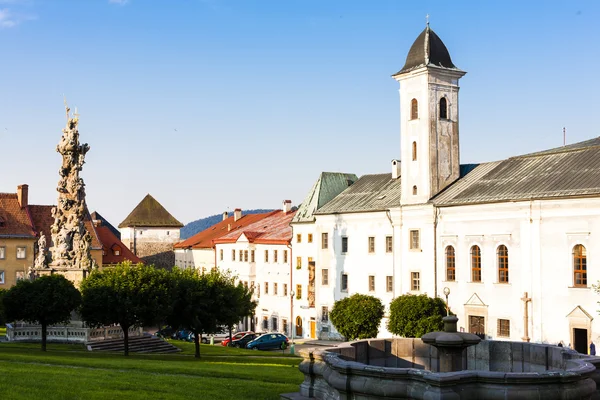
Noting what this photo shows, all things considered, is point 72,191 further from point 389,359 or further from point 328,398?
point 328,398

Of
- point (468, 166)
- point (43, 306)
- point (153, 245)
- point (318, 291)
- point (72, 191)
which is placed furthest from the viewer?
point (153, 245)

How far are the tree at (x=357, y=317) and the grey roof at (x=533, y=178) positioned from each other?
29.5 feet

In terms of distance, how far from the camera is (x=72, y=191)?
165ft

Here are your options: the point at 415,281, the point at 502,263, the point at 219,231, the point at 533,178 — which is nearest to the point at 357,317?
the point at 415,281

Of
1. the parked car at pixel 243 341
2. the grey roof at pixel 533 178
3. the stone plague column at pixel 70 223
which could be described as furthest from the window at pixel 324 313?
the stone plague column at pixel 70 223

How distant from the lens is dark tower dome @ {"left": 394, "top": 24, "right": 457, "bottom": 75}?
61281 millimetres

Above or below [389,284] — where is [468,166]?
above

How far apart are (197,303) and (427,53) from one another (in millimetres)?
27271

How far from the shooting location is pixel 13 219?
89.3 metres

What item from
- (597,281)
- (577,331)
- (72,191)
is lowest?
(577,331)

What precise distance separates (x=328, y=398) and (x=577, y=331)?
34.1 m

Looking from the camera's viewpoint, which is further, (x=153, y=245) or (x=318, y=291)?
(x=153, y=245)

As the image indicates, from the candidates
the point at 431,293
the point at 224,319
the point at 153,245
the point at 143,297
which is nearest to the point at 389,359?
the point at 143,297

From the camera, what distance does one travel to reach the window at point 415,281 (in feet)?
197
